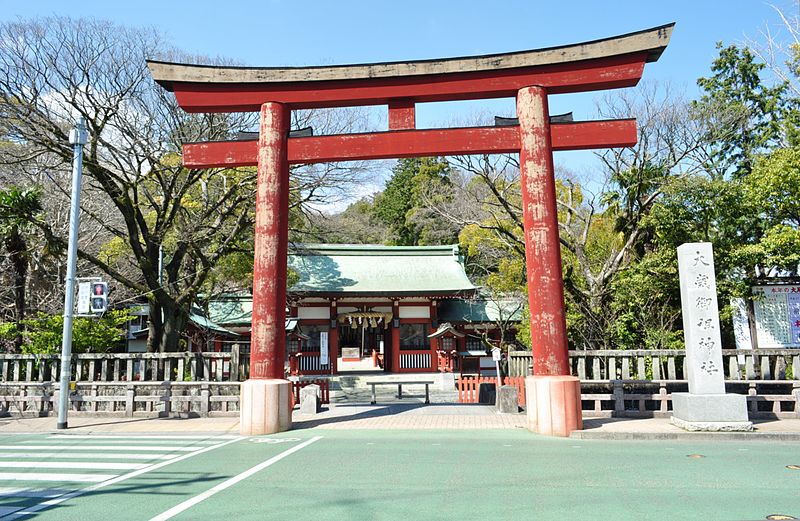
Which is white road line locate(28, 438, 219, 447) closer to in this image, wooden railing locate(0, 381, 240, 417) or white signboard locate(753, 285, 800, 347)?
wooden railing locate(0, 381, 240, 417)

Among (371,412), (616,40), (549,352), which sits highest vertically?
(616,40)

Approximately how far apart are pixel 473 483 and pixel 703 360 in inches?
235

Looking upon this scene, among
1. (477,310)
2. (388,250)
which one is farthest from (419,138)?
(388,250)

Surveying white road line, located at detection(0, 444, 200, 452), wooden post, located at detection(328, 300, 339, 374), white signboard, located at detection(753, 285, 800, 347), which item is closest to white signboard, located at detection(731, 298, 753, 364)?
white signboard, located at detection(753, 285, 800, 347)

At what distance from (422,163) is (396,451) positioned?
1913 inches

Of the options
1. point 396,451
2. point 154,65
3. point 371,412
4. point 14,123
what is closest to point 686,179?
point 371,412

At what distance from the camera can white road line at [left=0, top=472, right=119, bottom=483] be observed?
6691 millimetres

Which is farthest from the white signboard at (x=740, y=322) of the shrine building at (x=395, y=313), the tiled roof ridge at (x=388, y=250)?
the tiled roof ridge at (x=388, y=250)

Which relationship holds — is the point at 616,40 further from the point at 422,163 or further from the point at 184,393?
the point at 422,163

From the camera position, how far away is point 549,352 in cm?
972

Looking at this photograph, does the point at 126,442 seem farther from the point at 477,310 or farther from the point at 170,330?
the point at 477,310

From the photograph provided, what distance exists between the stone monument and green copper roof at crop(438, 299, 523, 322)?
1561 centimetres

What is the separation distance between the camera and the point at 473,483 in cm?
618

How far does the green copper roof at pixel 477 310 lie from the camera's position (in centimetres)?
2614
